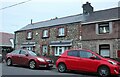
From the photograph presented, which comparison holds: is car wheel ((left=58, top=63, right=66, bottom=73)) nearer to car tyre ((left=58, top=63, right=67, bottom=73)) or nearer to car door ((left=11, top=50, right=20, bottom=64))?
car tyre ((left=58, top=63, right=67, bottom=73))

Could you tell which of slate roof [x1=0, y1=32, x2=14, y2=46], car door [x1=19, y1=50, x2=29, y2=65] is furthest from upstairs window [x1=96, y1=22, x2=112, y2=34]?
slate roof [x1=0, y1=32, x2=14, y2=46]

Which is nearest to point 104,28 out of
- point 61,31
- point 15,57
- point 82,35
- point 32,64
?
point 82,35

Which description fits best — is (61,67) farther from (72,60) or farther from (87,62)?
(87,62)

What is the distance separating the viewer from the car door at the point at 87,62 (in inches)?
539

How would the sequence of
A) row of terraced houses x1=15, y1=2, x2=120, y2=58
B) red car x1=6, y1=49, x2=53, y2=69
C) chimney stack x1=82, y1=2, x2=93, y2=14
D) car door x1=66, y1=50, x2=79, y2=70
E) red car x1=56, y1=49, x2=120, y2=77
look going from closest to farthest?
red car x1=56, y1=49, x2=120, y2=77, car door x1=66, y1=50, x2=79, y2=70, red car x1=6, y1=49, x2=53, y2=69, row of terraced houses x1=15, y1=2, x2=120, y2=58, chimney stack x1=82, y1=2, x2=93, y2=14

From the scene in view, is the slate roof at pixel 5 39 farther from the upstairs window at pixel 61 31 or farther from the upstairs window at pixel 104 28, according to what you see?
the upstairs window at pixel 104 28

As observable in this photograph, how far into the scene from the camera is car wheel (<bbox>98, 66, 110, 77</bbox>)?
518 inches

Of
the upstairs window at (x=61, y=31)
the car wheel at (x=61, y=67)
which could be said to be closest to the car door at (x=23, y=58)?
the car wheel at (x=61, y=67)

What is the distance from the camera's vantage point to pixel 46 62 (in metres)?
17.0

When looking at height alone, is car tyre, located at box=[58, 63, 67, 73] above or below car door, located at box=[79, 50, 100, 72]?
below

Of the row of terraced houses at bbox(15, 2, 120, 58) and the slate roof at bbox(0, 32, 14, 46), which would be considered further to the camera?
the slate roof at bbox(0, 32, 14, 46)

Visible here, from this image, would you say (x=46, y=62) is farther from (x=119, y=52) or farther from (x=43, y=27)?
(x=43, y=27)

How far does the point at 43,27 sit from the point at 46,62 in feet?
43.5

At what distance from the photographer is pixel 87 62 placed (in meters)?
14.0
